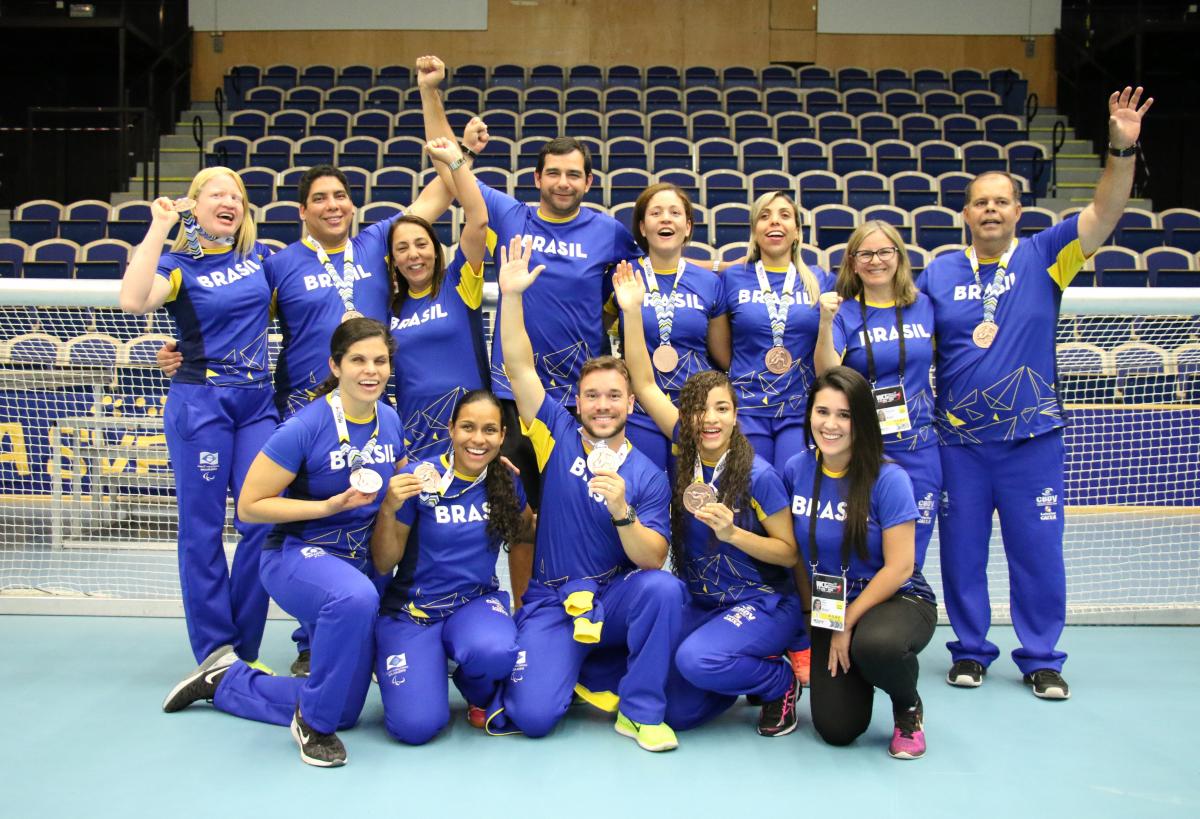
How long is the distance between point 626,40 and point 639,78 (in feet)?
4.40

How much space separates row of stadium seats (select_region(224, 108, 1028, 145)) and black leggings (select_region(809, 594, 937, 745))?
11.1m

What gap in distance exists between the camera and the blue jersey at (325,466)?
12.0 ft

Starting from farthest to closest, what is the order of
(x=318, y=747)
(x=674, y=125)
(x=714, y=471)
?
(x=674, y=125)
(x=714, y=471)
(x=318, y=747)

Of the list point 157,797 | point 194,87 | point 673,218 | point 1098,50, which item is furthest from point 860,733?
point 194,87

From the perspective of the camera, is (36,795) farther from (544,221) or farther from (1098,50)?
(1098,50)

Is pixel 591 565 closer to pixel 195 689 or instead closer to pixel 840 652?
pixel 840 652

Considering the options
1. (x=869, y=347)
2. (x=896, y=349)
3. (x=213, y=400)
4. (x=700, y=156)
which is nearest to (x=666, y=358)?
(x=869, y=347)

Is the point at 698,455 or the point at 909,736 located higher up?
the point at 698,455

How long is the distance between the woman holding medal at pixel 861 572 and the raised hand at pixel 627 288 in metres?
0.75

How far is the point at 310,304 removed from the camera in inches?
167

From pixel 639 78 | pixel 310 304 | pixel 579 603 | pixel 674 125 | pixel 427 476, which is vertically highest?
pixel 639 78

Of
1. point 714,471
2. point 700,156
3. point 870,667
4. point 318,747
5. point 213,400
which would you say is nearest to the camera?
point 318,747

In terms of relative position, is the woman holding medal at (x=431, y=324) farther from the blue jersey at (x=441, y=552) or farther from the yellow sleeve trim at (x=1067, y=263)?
the yellow sleeve trim at (x=1067, y=263)

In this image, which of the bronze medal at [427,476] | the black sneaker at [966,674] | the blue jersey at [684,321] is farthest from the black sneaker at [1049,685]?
the bronze medal at [427,476]
